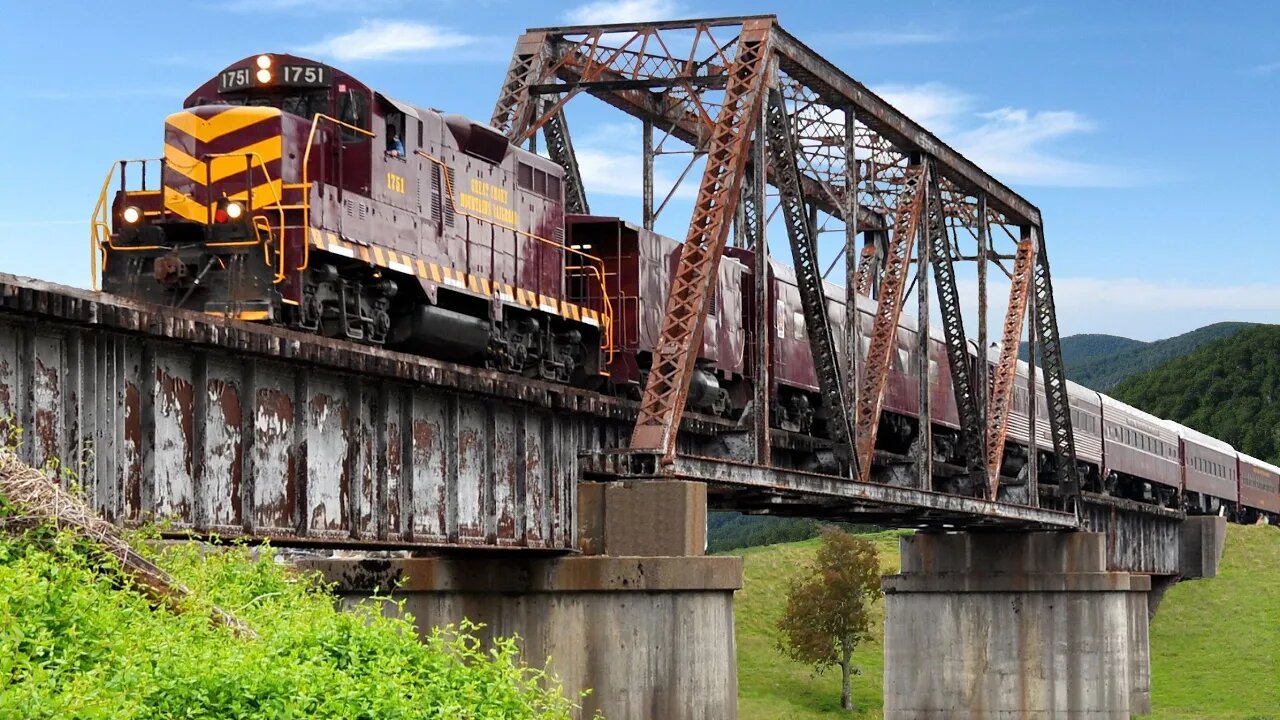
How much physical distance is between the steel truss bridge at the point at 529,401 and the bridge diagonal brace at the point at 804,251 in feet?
0.17

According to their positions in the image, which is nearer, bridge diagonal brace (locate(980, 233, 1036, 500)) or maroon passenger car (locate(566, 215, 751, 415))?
maroon passenger car (locate(566, 215, 751, 415))

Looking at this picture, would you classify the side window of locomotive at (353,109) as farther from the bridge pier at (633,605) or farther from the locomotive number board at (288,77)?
the bridge pier at (633,605)

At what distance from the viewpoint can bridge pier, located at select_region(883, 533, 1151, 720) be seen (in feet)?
166

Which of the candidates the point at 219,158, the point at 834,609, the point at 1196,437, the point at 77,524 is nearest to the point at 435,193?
the point at 219,158

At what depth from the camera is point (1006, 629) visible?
51594 millimetres

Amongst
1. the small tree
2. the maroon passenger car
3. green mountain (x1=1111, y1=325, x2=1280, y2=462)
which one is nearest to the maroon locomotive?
the maroon passenger car

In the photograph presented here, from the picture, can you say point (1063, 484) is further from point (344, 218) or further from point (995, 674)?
point (344, 218)

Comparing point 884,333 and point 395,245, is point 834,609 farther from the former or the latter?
point 395,245

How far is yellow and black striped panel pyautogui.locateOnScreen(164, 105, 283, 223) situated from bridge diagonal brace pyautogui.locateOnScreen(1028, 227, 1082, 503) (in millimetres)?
29415

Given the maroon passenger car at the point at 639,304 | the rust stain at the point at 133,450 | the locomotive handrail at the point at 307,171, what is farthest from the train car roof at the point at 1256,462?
the rust stain at the point at 133,450

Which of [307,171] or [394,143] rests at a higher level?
[394,143]

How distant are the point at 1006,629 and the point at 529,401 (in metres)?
31.0

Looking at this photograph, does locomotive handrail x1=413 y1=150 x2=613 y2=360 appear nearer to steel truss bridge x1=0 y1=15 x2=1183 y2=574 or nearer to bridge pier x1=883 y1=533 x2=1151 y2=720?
steel truss bridge x1=0 y1=15 x2=1183 y2=574

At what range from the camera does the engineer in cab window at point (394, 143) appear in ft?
82.9
